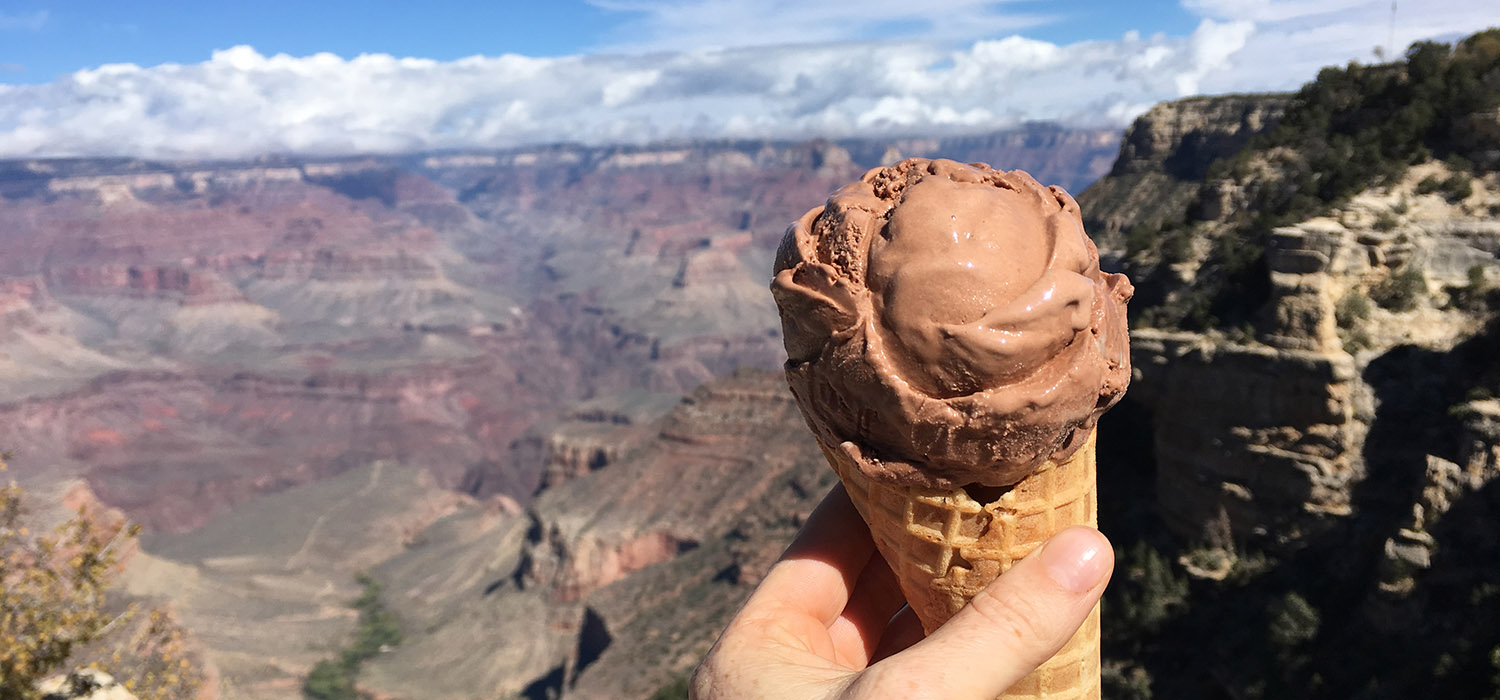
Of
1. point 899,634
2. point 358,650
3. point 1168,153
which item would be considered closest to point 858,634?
point 899,634

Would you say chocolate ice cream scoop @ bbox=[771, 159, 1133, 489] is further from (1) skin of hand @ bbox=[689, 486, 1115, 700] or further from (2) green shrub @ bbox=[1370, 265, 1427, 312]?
(2) green shrub @ bbox=[1370, 265, 1427, 312]

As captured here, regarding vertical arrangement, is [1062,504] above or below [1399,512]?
above

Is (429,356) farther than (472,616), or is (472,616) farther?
(429,356)

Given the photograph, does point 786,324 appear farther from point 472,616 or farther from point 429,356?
point 429,356

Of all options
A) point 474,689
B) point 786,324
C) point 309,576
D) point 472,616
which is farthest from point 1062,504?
point 309,576

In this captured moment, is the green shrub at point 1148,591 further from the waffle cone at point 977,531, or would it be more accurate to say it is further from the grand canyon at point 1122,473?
the waffle cone at point 977,531

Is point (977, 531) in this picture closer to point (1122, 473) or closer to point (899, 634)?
point (899, 634)

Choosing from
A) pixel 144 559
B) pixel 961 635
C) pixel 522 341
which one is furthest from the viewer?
pixel 522 341
